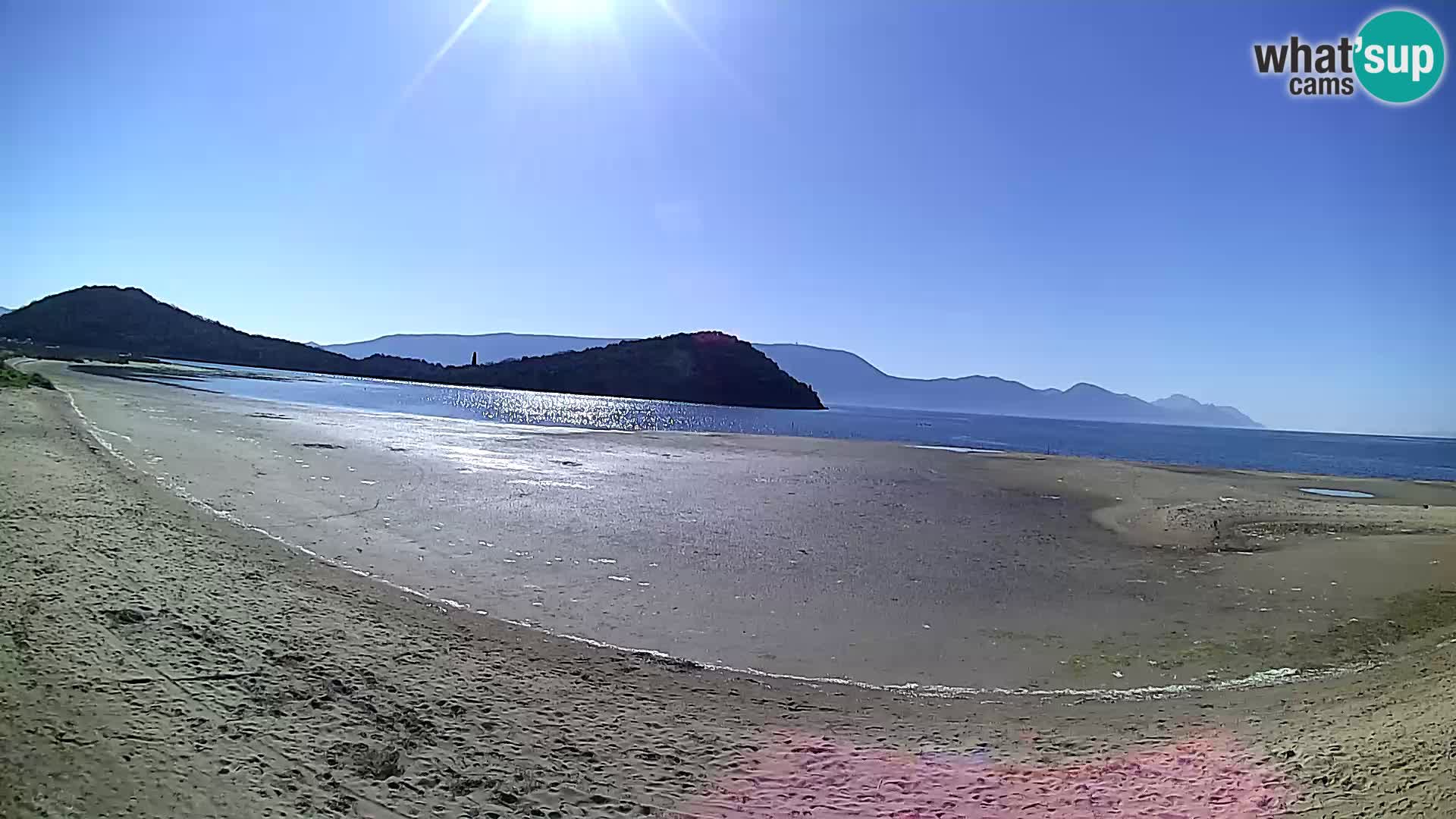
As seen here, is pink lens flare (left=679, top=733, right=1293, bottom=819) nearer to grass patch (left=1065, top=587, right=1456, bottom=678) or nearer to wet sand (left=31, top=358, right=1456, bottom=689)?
wet sand (left=31, top=358, right=1456, bottom=689)

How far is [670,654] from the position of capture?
9383mm

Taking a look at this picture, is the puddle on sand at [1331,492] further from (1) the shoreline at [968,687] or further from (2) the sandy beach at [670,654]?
(1) the shoreline at [968,687]

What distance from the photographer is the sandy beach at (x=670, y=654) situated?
586cm

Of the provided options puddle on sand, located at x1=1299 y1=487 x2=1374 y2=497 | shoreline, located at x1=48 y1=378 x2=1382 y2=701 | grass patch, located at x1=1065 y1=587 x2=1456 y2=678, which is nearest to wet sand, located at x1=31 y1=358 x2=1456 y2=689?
grass patch, located at x1=1065 y1=587 x2=1456 y2=678

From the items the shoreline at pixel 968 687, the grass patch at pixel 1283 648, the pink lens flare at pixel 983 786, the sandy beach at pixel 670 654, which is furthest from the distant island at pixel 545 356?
the pink lens flare at pixel 983 786

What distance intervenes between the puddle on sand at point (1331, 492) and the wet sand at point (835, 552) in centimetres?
194

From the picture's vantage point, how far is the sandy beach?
231 inches

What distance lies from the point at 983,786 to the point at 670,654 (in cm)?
419

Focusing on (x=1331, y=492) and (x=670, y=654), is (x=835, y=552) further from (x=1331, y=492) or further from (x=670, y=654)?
(x=1331, y=492)

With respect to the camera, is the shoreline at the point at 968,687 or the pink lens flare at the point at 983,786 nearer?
the pink lens flare at the point at 983,786

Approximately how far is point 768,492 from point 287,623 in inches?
643

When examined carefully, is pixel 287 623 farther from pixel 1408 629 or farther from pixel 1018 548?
pixel 1408 629

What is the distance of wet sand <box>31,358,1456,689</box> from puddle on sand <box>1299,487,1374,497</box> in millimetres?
1937

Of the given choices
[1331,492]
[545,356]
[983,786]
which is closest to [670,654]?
[983,786]
